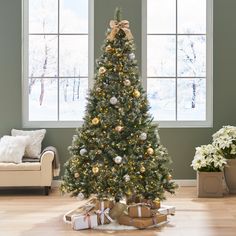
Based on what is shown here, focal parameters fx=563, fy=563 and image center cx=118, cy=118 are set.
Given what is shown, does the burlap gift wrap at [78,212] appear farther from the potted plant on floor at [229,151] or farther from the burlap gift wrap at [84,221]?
the potted plant on floor at [229,151]

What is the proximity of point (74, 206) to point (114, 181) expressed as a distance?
111 cm

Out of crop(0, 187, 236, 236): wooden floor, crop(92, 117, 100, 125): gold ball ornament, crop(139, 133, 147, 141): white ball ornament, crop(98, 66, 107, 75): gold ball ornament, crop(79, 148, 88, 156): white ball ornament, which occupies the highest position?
crop(98, 66, 107, 75): gold ball ornament

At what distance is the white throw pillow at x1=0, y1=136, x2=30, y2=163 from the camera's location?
696 centimetres

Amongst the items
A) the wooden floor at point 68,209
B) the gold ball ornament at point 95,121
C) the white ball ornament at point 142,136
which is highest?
the gold ball ornament at point 95,121

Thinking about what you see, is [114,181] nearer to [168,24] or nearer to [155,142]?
[155,142]

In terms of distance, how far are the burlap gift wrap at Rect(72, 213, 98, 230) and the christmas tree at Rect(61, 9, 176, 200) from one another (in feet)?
0.88

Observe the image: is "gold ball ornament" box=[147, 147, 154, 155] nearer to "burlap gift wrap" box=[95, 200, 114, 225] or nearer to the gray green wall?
"burlap gift wrap" box=[95, 200, 114, 225]

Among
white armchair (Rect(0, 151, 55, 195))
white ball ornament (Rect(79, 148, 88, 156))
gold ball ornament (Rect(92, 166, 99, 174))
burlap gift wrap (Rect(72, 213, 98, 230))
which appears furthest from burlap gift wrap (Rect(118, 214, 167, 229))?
white armchair (Rect(0, 151, 55, 195))

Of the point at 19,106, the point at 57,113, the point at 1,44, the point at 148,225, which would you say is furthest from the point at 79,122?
the point at 148,225

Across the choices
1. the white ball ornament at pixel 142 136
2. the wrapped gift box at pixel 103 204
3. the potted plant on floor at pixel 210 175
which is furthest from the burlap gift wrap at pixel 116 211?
the potted plant on floor at pixel 210 175

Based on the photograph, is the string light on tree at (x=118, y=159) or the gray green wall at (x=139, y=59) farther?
the gray green wall at (x=139, y=59)

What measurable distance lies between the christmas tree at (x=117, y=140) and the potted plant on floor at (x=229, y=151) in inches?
67.6

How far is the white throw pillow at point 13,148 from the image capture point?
6965 millimetres

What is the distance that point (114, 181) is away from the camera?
5.34 metres
